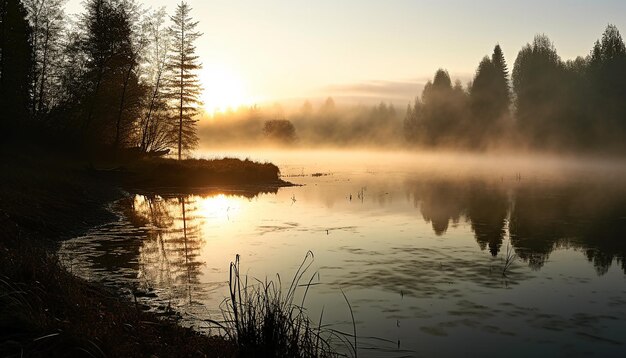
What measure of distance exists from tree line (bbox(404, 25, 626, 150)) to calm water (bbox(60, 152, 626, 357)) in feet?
196

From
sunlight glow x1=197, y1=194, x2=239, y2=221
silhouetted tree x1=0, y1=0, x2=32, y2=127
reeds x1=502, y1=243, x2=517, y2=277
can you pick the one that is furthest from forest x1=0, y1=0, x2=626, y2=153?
reeds x1=502, y1=243, x2=517, y2=277

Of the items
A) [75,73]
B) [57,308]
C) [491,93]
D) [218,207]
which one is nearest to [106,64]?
[75,73]

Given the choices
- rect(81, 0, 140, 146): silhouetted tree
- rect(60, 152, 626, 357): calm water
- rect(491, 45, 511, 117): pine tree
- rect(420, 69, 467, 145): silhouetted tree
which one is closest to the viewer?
rect(60, 152, 626, 357): calm water

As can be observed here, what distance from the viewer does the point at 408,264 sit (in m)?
15.1

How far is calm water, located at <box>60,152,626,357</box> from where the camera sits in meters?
9.85

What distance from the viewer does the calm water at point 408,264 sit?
9852 millimetres

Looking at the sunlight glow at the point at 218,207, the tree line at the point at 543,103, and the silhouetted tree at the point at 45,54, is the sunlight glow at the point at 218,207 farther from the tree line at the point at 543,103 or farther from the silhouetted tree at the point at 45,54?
the tree line at the point at 543,103

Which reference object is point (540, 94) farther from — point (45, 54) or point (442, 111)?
point (45, 54)

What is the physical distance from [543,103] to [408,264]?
8396cm

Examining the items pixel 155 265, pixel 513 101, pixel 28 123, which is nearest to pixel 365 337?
pixel 155 265

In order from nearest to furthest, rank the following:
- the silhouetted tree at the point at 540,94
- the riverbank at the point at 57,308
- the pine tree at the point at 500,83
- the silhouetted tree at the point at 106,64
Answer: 1. the riverbank at the point at 57,308
2. the silhouetted tree at the point at 106,64
3. the silhouetted tree at the point at 540,94
4. the pine tree at the point at 500,83

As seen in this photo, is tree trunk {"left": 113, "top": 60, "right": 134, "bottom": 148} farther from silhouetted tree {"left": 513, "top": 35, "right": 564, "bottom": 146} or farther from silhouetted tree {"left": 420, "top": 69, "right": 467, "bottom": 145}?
silhouetted tree {"left": 420, "top": 69, "right": 467, "bottom": 145}

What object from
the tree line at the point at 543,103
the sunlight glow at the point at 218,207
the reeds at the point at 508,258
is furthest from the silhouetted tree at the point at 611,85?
the reeds at the point at 508,258

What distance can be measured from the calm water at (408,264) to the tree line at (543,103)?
59889 mm
